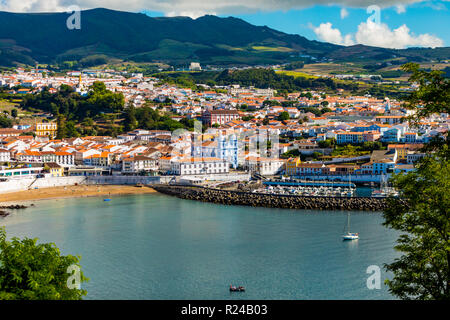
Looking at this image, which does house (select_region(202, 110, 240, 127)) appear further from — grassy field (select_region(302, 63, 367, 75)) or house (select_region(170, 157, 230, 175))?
grassy field (select_region(302, 63, 367, 75))

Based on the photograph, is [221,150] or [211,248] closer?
[211,248]

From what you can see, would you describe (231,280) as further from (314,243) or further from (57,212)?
(57,212)

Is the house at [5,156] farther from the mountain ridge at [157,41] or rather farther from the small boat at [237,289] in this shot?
the mountain ridge at [157,41]

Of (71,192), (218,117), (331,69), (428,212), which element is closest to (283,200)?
(71,192)

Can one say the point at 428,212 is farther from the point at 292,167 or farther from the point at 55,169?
the point at 55,169

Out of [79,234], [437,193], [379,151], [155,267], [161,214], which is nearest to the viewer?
[437,193]
